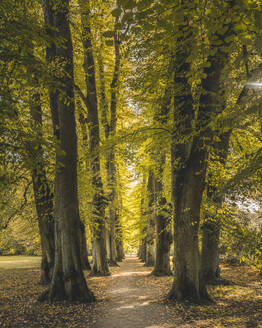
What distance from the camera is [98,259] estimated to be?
13.0 meters

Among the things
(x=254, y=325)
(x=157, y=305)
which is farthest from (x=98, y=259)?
(x=254, y=325)

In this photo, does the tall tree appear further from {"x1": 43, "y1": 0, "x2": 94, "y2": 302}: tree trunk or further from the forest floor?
{"x1": 43, "y1": 0, "x2": 94, "y2": 302}: tree trunk

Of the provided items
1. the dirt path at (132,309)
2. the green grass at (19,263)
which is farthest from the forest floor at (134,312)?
the green grass at (19,263)

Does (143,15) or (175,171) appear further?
(175,171)

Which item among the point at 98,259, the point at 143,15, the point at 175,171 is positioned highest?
the point at 143,15

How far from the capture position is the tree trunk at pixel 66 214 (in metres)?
7.40

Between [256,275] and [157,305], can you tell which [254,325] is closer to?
[157,305]

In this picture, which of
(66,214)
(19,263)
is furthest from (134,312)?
(19,263)

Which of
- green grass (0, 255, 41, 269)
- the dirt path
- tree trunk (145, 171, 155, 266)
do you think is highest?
tree trunk (145, 171, 155, 266)

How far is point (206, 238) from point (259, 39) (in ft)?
24.5

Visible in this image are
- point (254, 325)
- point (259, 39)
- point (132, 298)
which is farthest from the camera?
point (132, 298)

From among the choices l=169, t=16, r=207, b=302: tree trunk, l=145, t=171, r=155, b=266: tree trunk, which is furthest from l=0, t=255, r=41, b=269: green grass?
l=169, t=16, r=207, b=302: tree trunk

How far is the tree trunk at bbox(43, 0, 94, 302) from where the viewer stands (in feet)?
24.3

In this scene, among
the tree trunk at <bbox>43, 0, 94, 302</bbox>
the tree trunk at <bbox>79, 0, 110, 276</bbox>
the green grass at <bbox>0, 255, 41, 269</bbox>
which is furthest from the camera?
the green grass at <bbox>0, 255, 41, 269</bbox>
